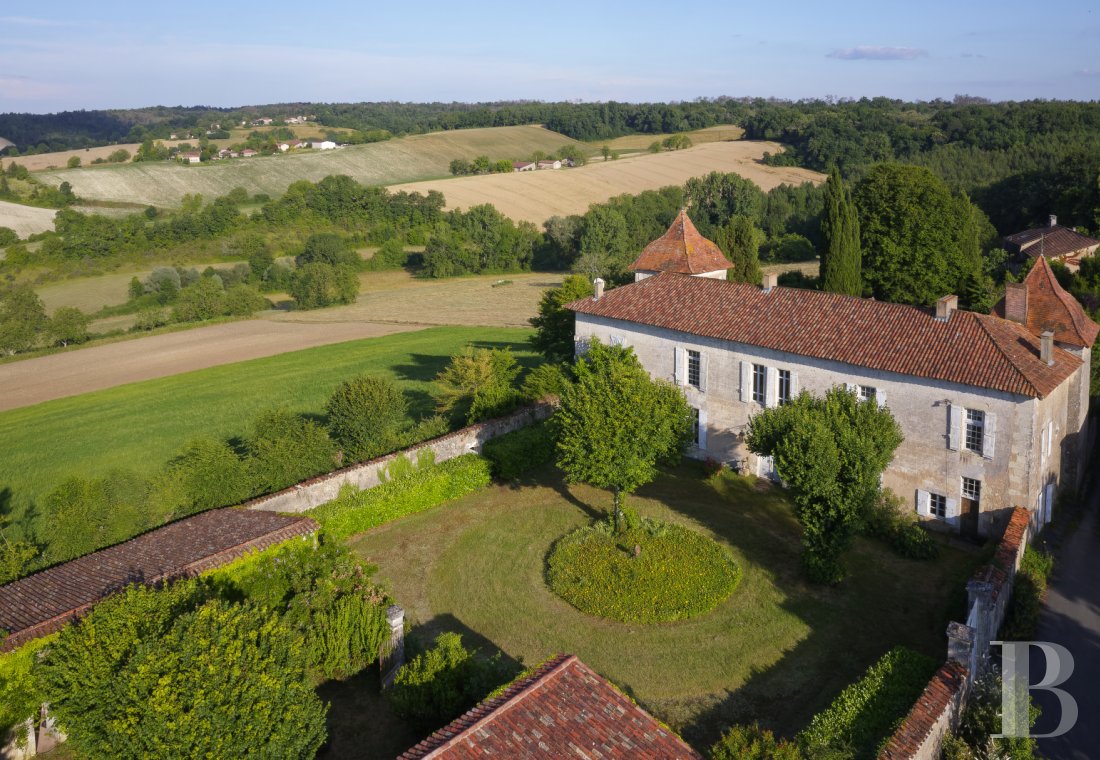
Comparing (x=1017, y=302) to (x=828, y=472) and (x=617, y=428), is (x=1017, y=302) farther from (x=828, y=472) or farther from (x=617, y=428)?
(x=617, y=428)

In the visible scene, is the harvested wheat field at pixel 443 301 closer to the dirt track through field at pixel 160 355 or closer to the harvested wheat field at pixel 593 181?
the dirt track through field at pixel 160 355

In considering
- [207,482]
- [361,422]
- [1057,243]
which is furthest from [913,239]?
[207,482]

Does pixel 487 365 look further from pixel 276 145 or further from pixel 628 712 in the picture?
pixel 276 145

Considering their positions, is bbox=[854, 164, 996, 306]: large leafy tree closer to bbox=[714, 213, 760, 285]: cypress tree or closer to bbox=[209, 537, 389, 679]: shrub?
bbox=[714, 213, 760, 285]: cypress tree

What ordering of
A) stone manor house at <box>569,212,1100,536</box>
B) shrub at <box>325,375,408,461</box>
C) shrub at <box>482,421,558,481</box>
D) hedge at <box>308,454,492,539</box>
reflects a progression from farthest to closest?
shrub at <box>482,421,558,481</box> < shrub at <box>325,375,408,461</box> < hedge at <box>308,454,492,539</box> < stone manor house at <box>569,212,1100,536</box>

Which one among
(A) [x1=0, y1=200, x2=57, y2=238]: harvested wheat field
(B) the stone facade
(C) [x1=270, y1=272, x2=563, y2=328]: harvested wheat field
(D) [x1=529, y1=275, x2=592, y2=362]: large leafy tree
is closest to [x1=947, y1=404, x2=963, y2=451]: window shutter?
(B) the stone facade

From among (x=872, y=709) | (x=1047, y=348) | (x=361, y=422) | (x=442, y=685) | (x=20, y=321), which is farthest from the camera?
(x=20, y=321)

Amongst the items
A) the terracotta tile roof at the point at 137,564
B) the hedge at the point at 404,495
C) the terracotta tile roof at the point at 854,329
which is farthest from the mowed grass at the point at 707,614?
the terracotta tile roof at the point at 854,329
